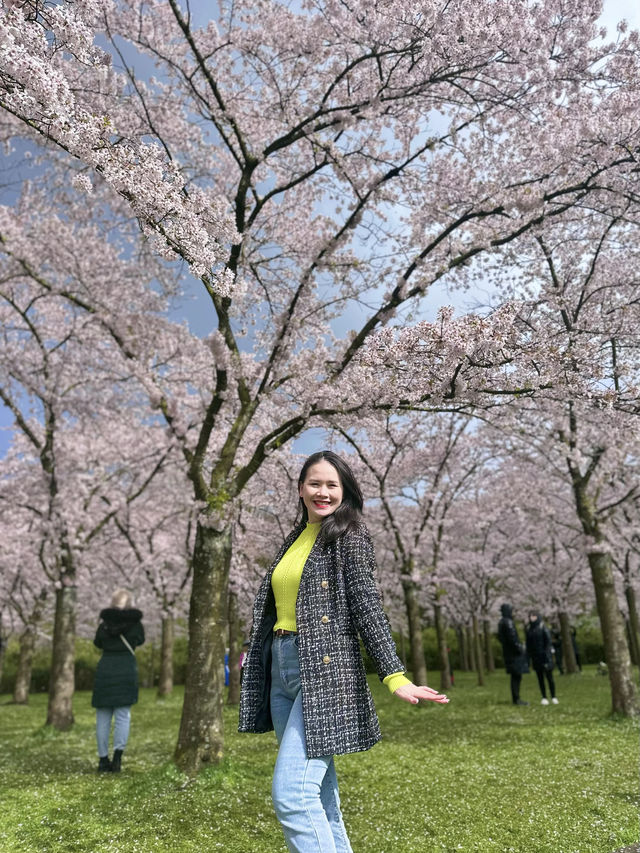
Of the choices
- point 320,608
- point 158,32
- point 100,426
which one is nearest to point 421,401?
point 320,608

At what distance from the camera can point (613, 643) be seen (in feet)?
34.0

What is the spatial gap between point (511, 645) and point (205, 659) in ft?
26.3

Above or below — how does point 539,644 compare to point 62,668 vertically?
above

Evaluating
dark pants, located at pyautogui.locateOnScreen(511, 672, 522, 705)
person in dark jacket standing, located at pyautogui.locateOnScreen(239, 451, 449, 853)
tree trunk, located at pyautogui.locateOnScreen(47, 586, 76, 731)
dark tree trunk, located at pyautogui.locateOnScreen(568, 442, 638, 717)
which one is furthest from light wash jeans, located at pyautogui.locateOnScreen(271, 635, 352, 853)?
dark pants, located at pyautogui.locateOnScreen(511, 672, 522, 705)

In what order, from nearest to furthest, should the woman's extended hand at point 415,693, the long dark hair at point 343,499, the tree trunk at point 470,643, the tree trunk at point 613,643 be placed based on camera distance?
the woman's extended hand at point 415,693, the long dark hair at point 343,499, the tree trunk at point 613,643, the tree trunk at point 470,643

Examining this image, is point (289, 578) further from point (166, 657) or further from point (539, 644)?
point (166, 657)

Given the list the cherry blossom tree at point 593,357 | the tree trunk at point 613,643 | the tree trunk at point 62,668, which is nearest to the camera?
the cherry blossom tree at point 593,357

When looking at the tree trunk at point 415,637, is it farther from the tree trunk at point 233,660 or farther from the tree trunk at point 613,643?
the tree trunk at point 613,643

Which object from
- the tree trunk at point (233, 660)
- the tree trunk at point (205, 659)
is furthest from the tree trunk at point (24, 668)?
the tree trunk at point (205, 659)

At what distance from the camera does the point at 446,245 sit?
8.38 metres

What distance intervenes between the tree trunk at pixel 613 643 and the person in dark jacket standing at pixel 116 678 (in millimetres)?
7590

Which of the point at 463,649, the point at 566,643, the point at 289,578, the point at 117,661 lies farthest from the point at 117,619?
the point at 463,649

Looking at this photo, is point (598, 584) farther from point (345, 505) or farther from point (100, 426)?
point (100, 426)

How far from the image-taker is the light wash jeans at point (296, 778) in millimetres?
2365
